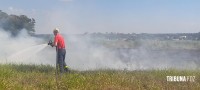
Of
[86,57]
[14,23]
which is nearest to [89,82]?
[86,57]

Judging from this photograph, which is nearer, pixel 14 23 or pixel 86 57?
pixel 86 57

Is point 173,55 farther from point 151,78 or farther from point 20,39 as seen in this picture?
point 151,78

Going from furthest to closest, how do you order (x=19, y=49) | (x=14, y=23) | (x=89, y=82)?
(x=14, y=23), (x=19, y=49), (x=89, y=82)

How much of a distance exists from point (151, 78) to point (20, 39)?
12.9m

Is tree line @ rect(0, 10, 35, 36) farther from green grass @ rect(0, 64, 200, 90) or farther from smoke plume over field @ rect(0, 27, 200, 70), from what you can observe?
green grass @ rect(0, 64, 200, 90)

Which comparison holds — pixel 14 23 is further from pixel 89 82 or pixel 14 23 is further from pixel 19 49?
pixel 89 82

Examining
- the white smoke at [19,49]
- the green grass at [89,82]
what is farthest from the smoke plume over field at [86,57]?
the green grass at [89,82]

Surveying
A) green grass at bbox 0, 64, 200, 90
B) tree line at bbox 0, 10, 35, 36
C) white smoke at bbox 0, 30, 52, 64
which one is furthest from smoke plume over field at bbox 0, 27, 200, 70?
green grass at bbox 0, 64, 200, 90

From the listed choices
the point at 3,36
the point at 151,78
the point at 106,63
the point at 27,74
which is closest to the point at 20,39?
the point at 3,36

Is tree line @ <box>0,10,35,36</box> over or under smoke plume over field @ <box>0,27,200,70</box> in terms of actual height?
over

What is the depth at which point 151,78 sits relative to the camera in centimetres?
1429

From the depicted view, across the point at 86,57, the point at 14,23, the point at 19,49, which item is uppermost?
the point at 14,23

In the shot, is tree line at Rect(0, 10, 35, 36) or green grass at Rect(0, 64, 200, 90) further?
tree line at Rect(0, 10, 35, 36)

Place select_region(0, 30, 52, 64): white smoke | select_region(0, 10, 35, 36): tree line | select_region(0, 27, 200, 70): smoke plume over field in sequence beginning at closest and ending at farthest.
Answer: select_region(0, 27, 200, 70): smoke plume over field < select_region(0, 30, 52, 64): white smoke < select_region(0, 10, 35, 36): tree line
